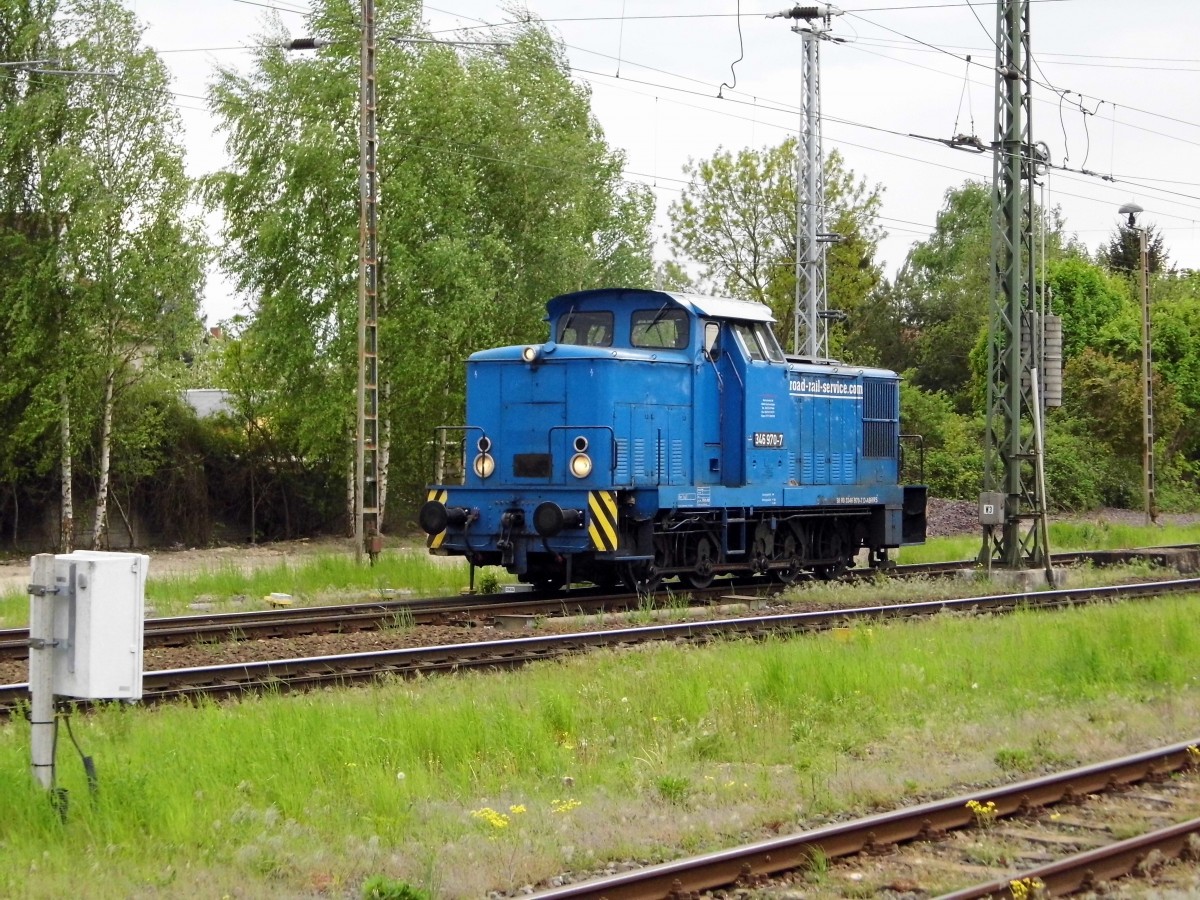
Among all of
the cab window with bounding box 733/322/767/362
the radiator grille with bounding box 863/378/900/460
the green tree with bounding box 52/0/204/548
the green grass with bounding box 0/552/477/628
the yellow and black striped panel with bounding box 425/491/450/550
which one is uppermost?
the green tree with bounding box 52/0/204/548

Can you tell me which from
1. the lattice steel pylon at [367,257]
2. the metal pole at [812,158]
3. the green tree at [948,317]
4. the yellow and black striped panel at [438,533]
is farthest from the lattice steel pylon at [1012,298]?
the green tree at [948,317]

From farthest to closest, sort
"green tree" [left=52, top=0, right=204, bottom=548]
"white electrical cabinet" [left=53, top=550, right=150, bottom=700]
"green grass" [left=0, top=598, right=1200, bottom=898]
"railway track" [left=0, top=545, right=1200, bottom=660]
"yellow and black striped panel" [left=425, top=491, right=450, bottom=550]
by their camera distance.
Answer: "green tree" [left=52, top=0, right=204, bottom=548] → "yellow and black striped panel" [left=425, top=491, right=450, bottom=550] → "railway track" [left=0, top=545, right=1200, bottom=660] → "white electrical cabinet" [left=53, top=550, right=150, bottom=700] → "green grass" [left=0, top=598, right=1200, bottom=898]

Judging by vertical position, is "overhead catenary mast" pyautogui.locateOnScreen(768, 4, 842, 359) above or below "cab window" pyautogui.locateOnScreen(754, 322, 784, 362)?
above

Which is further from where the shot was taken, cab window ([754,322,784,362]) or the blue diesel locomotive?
cab window ([754,322,784,362])

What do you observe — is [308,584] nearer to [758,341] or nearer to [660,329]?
[660,329]

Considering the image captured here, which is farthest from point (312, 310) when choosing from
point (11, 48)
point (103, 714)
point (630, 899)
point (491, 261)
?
point (630, 899)

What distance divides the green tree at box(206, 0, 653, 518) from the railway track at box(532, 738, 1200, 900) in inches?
828

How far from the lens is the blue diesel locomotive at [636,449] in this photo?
52.6ft

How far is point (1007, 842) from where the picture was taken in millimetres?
6820

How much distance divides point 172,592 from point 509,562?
470 cm

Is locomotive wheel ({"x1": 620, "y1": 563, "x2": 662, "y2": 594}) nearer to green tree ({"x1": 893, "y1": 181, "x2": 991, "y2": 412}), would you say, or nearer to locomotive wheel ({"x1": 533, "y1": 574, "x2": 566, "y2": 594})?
locomotive wheel ({"x1": 533, "y1": 574, "x2": 566, "y2": 594})

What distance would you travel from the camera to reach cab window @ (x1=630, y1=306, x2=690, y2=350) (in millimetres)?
16828

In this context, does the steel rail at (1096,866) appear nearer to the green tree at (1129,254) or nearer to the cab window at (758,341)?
the cab window at (758,341)

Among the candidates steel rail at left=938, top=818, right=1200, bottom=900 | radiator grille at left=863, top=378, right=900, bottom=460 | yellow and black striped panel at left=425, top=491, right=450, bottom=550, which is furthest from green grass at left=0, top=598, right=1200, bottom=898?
radiator grille at left=863, top=378, right=900, bottom=460
